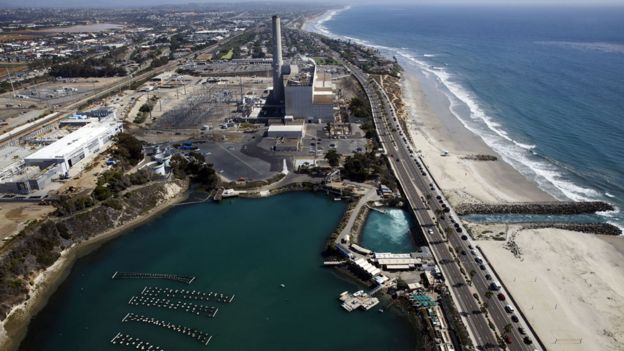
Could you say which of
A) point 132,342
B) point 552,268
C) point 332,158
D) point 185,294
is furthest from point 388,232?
point 132,342

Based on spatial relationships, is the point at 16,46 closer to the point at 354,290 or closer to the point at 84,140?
the point at 84,140

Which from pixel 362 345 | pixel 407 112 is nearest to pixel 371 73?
pixel 407 112

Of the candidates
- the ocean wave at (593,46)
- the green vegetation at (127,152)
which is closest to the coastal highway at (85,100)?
the green vegetation at (127,152)

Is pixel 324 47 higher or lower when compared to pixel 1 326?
higher

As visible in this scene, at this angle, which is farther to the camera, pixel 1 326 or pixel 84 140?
pixel 84 140

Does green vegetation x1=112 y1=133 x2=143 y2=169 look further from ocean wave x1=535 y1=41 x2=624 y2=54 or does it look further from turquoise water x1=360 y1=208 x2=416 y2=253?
ocean wave x1=535 y1=41 x2=624 y2=54

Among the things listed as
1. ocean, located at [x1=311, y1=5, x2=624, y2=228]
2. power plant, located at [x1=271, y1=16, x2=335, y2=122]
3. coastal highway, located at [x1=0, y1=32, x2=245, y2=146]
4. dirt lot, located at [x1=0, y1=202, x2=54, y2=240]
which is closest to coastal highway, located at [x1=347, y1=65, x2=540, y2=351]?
power plant, located at [x1=271, y1=16, x2=335, y2=122]

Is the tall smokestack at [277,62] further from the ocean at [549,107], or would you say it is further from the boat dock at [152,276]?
the boat dock at [152,276]
